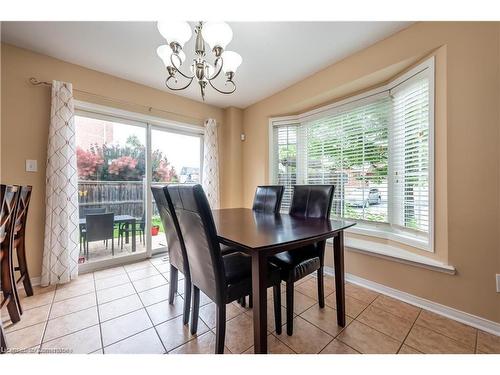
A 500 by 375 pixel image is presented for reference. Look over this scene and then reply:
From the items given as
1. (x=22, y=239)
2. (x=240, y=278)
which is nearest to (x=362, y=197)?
(x=240, y=278)

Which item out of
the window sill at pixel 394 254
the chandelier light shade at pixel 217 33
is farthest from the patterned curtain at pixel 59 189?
the window sill at pixel 394 254

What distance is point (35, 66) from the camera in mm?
2066

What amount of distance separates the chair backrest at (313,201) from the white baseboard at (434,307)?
3.06 ft

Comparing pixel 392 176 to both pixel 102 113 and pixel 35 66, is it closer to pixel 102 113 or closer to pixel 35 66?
pixel 102 113

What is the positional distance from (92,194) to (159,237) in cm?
104

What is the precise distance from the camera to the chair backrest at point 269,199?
7.27 ft

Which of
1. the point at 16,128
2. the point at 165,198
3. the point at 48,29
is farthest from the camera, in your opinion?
the point at 16,128

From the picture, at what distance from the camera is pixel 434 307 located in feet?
5.36

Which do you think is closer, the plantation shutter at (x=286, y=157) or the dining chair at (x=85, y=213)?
the dining chair at (x=85, y=213)

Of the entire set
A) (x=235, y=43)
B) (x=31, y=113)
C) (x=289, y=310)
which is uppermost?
(x=235, y=43)

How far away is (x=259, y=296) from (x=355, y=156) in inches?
80.5

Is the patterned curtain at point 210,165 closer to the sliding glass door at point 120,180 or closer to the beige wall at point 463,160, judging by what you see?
the sliding glass door at point 120,180

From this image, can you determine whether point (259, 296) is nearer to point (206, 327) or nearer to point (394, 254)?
point (206, 327)

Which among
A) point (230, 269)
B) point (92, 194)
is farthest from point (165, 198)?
point (92, 194)
